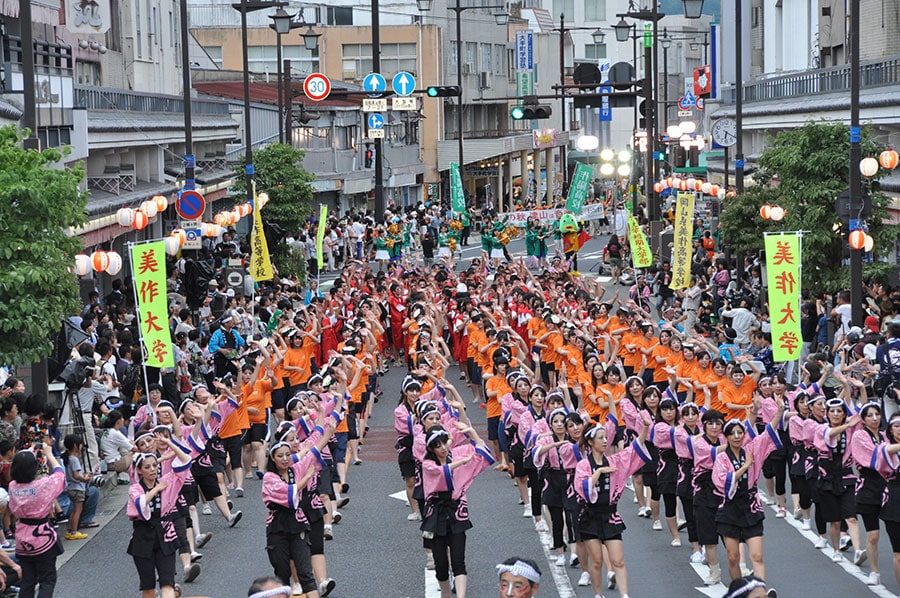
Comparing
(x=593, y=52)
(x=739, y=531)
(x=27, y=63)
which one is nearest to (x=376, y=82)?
(x=27, y=63)

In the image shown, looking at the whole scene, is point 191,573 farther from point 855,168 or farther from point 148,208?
point 855,168

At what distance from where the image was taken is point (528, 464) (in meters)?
14.9

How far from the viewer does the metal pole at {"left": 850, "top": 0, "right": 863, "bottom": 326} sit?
19.6 metres

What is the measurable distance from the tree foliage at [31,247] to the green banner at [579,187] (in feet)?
77.4

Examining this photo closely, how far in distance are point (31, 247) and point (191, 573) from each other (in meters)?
3.59

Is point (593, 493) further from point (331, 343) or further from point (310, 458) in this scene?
point (331, 343)

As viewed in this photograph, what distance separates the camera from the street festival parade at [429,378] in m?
12.4

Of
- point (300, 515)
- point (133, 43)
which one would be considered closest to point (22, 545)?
point (300, 515)

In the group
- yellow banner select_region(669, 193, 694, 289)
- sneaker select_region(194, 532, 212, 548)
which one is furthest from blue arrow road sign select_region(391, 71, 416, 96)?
sneaker select_region(194, 532, 212, 548)

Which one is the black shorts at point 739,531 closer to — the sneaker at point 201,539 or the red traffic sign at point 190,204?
the sneaker at point 201,539

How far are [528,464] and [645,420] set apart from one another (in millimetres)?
1653

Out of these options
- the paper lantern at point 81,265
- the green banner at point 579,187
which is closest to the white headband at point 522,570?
the paper lantern at point 81,265

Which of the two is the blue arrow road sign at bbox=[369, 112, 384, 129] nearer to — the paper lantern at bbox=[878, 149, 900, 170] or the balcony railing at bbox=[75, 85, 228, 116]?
the balcony railing at bbox=[75, 85, 228, 116]

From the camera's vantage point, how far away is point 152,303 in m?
16.5
